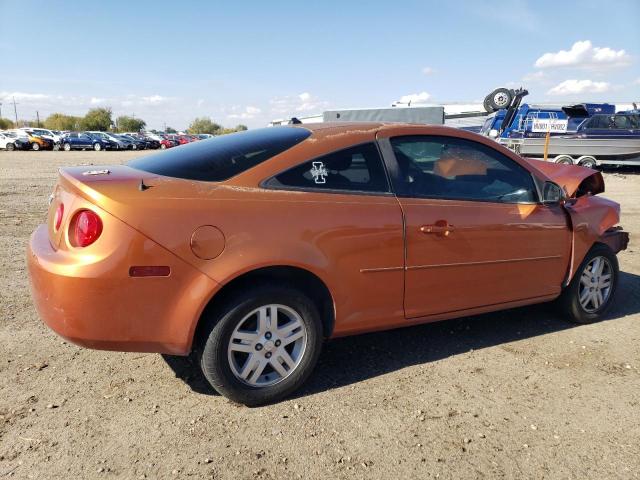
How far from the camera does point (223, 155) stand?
10.4 feet

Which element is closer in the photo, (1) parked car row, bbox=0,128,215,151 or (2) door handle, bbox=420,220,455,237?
(2) door handle, bbox=420,220,455,237

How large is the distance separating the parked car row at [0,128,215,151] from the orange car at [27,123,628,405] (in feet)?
112

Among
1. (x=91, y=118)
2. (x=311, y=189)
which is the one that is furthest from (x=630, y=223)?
(x=91, y=118)

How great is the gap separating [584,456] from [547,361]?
1.13m

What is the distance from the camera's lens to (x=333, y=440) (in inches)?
105

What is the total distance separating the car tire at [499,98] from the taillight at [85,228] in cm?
2146

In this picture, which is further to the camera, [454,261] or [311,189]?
[454,261]

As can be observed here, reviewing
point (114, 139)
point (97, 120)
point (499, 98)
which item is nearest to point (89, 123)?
point (97, 120)

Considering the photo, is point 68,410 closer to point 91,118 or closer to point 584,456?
point 584,456

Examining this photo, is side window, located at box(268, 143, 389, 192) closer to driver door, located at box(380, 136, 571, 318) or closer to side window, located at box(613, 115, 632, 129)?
driver door, located at box(380, 136, 571, 318)

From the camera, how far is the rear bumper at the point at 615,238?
14.6 ft

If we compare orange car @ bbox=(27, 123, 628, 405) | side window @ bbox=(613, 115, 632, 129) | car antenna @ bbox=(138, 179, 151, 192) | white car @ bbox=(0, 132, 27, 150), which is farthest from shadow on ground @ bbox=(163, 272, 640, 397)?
white car @ bbox=(0, 132, 27, 150)

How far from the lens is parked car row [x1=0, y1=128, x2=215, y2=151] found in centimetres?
3888

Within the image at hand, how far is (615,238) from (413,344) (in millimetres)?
2111
